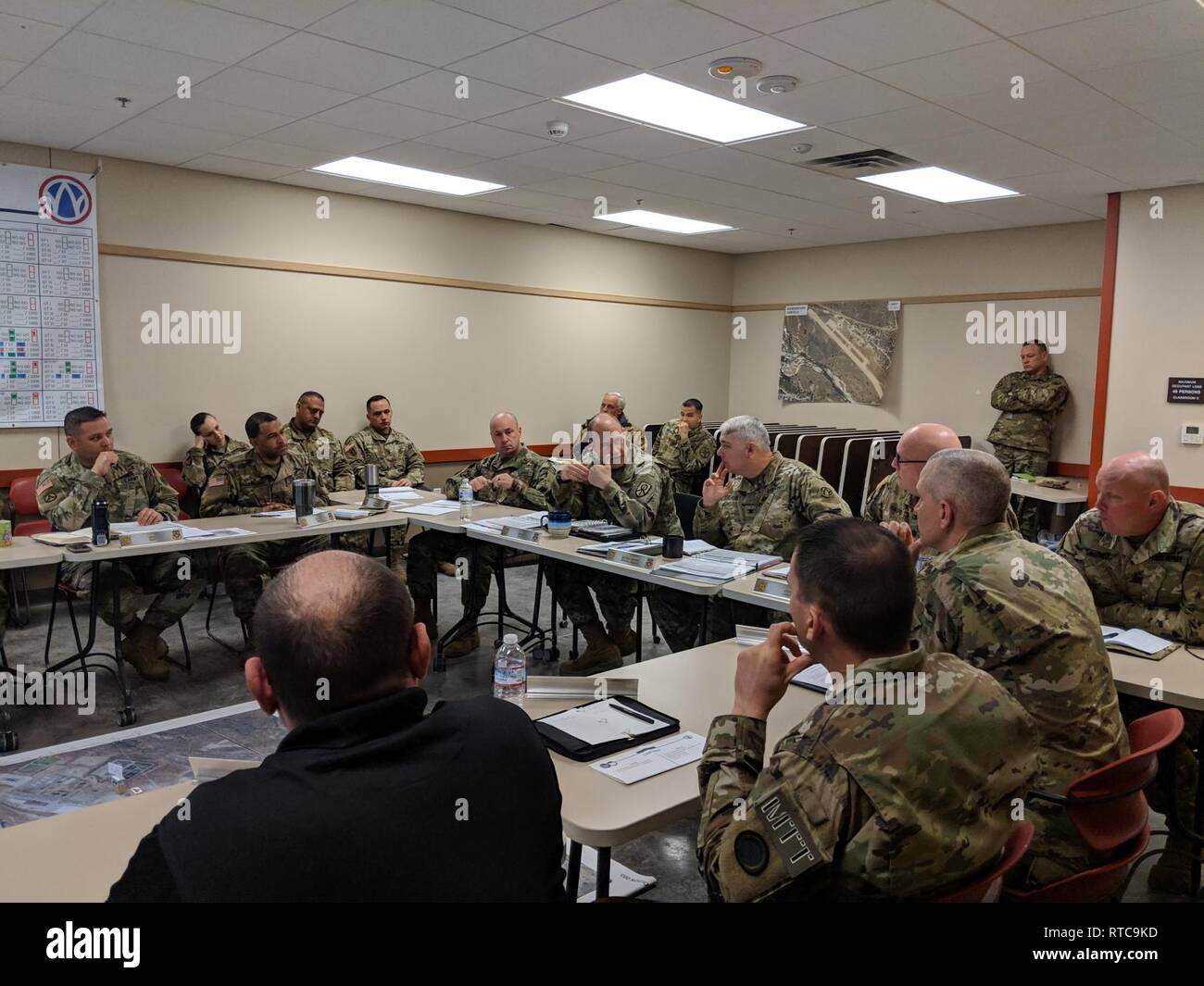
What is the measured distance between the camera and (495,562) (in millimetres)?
5152

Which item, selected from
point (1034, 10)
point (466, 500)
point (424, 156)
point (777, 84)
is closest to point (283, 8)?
point (777, 84)

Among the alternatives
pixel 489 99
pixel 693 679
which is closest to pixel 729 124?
pixel 489 99

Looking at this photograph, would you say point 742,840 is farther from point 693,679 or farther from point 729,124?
point 729,124

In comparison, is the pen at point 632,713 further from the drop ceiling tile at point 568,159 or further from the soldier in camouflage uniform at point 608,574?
the drop ceiling tile at point 568,159

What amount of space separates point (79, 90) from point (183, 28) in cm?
122

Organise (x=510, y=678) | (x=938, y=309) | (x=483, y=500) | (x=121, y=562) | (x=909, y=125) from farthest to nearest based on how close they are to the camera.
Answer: (x=938, y=309)
(x=483, y=500)
(x=909, y=125)
(x=121, y=562)
(x=510, y=678)

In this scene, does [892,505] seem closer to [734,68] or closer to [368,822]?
[734,68]

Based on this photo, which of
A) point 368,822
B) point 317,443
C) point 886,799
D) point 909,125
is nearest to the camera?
point 368,822

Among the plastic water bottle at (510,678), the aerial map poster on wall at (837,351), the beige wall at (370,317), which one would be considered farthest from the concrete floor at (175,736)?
the aerial map poster on wall at (837,351)

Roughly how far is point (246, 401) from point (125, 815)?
5.37m

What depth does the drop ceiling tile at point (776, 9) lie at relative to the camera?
3203mm

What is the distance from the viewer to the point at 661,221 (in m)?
7.98

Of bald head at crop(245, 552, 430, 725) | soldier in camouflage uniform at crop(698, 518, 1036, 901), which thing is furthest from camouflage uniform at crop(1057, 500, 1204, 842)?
bald head at crop(245, 552, 430, 725)

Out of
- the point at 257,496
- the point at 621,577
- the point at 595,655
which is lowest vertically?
the point at 595,655
